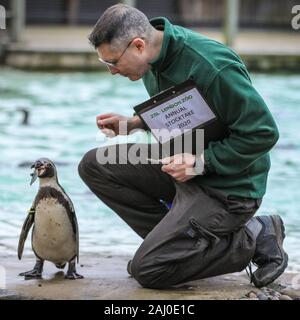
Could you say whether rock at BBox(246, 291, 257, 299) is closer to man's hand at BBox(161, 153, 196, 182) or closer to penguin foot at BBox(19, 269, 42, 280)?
man's hand at BBox(161, 153, 196, 182)

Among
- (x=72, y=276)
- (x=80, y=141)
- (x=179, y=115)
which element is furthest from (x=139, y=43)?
(x=80, y=141)

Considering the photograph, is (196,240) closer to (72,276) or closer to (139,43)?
(72,276)

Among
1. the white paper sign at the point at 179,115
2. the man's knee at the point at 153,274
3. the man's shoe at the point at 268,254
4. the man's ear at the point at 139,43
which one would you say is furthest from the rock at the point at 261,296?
the man's ear at the point at 139,43

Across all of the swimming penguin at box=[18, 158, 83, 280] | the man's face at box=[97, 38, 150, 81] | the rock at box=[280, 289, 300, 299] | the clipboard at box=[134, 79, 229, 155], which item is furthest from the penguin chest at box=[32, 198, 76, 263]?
the rock at box=[280, 289, 300, 299]

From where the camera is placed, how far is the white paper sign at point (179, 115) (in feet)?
14.7

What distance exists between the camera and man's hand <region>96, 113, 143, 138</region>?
16.0ft

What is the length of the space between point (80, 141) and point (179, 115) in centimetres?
571

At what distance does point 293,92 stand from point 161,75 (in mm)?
10593

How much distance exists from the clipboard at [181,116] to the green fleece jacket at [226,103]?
0.04m

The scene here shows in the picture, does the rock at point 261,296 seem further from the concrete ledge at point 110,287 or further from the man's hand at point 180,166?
the man's hand at point 180,166

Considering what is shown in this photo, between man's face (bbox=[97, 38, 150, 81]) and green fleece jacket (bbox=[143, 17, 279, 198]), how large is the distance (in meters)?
0.06

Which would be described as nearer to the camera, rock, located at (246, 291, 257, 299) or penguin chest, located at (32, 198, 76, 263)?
rock, located at (246, 291, 257, 299)

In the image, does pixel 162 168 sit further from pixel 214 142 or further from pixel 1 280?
pixel 1 280

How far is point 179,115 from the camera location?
4.55 metres
